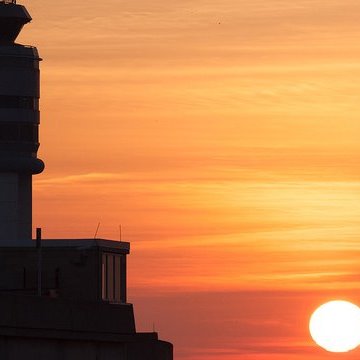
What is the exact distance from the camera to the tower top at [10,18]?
445 ft

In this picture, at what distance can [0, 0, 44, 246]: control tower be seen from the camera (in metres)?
133

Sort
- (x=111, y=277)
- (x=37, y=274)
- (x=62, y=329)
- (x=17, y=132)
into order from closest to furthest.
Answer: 1. (x=62, y=329)
2. (x=37, y=274)
3. (x=111, y=277)
4. (x=17, y=132)

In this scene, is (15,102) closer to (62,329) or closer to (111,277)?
(111,277)

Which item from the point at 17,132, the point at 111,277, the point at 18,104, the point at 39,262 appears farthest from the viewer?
the point at 18,104

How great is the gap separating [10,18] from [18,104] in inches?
282

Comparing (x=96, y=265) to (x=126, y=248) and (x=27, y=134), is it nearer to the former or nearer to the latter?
(x=126, y=248)

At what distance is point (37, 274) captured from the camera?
97688 millimetres

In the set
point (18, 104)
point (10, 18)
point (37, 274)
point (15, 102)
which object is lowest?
point (37, 274)

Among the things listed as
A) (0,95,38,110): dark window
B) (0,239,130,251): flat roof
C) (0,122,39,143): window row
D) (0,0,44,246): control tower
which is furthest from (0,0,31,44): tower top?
(0,239,130,251): flat roof

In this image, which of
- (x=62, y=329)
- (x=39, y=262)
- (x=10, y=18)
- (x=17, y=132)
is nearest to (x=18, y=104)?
(x=17, y=132)

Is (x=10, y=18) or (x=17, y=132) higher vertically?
(x=10, y=18)

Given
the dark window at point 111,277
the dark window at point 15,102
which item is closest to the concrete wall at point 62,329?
the dark window at point 111,277

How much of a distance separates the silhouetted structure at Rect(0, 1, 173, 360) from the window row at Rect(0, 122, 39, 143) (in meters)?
0.08

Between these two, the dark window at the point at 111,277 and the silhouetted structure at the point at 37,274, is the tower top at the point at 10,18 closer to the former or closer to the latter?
the silhouetted structure at the point at 37,274
